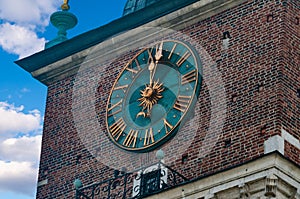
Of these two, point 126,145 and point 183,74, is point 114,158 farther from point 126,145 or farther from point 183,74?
point 183,74

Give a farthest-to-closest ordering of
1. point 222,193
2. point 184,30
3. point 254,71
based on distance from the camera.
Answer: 1. point 184,30
2. point 254,71
3. point 222,193

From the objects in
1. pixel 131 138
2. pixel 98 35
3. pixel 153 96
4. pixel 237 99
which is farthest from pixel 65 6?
pixel 237 99

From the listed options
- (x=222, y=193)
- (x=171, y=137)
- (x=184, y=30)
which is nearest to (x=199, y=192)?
(x=222, y=193)

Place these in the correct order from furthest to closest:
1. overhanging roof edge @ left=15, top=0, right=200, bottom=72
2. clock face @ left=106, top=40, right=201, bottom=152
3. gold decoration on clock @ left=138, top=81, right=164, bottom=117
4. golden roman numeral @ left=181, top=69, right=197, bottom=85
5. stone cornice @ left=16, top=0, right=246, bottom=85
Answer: overhanging roof edge @ left=15, top=0, right=200, bottom=72 < stone cornice @ left=16, top=0, right=246, bottom=85 < gold decoration on clock @ left=138, top=81, right=164, bottom=117 < golden roman numeral @ left=181, top=69, right=197, bottom=85 < clock face @ left=106, top=40, right=201, bottom=152

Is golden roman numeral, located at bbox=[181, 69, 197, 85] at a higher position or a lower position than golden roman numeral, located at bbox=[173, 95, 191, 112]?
higher

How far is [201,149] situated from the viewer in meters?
25.1

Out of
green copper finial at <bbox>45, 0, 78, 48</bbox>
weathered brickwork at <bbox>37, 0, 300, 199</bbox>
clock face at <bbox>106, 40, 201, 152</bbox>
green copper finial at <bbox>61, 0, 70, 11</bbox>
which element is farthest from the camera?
green copper finial at <bbox>61, 0, 70, 11</bbox>

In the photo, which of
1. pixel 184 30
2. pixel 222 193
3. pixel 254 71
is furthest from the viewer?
pixel 184 30

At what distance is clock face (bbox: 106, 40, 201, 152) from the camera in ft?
85.1

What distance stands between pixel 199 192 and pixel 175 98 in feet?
8.92

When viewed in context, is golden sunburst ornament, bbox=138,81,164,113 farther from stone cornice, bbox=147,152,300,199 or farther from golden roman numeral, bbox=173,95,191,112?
stone cornice, bbox=147,152,300,199

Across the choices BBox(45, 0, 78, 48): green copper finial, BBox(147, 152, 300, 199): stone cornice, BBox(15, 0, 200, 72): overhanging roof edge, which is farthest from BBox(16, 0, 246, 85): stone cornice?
BBox(147, 152, 300, 199): stone cornice

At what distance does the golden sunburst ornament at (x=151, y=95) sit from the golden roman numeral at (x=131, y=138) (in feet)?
1.63

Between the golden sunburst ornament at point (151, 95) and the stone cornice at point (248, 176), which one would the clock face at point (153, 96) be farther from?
the stone cornice at point (248, 176)
